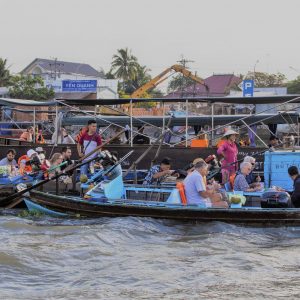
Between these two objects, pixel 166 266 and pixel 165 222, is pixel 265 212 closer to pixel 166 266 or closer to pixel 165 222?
pixel 165 222

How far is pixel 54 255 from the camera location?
9.74 m

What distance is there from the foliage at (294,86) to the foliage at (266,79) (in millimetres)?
1107

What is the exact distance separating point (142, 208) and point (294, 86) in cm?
6128

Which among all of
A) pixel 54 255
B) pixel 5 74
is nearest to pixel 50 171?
pixel 54 255

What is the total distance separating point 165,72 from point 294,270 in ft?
123

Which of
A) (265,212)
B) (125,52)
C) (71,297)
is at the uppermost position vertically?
(125,52)

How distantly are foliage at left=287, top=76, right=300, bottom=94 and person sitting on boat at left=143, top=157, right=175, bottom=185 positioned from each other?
57470 mm

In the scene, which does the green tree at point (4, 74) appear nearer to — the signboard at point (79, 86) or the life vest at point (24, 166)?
the signboard at point (79, 86)

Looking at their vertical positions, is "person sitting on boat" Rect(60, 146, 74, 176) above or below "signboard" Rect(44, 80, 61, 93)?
below

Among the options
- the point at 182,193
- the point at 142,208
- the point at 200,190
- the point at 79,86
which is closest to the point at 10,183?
the point at 142,208

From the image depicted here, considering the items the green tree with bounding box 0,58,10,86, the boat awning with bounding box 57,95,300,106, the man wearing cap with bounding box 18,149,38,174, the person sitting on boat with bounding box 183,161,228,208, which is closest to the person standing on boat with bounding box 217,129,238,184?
the person sitting on boat with bounding box 183,161,228,208

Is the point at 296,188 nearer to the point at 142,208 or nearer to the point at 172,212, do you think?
the point at 172,212

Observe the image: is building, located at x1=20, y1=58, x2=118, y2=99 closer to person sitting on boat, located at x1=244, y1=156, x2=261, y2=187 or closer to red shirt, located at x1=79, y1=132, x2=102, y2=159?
red shirt, located at x1=79, y1=132, x2=102, y2=159

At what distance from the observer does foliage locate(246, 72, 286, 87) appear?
73.2m
